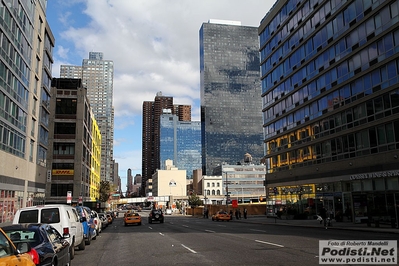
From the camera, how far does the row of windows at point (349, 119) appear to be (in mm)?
29734

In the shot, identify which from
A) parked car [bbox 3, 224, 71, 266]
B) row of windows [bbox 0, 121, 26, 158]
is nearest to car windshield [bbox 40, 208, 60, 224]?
parked car [bbox 3, 224, 71, 266]

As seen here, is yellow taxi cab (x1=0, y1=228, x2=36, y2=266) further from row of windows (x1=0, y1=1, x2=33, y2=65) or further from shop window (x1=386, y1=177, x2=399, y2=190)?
row of windows (x1=0, y1=1, x2=33, y2=65)

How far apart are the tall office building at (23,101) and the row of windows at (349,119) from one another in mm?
32033

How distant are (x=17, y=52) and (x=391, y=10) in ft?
113

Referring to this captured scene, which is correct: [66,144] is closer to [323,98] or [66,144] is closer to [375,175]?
[323,98]

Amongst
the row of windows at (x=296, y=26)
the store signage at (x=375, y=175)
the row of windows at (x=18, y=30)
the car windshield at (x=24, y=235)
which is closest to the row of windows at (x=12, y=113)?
the row of windows at (x=18, y=30)

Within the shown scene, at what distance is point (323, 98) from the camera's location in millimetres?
40281

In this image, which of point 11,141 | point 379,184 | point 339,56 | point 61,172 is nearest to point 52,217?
point 11,141

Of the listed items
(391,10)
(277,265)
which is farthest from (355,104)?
Result: (277,265)

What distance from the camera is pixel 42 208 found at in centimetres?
1370

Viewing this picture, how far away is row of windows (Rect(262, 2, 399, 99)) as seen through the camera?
3047 cm

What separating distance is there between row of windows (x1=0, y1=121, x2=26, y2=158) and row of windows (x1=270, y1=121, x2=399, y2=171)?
105 feet

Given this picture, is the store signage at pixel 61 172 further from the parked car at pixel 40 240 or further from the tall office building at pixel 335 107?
the parked car at pixel 40 240

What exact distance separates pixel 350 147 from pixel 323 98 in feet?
24.5
